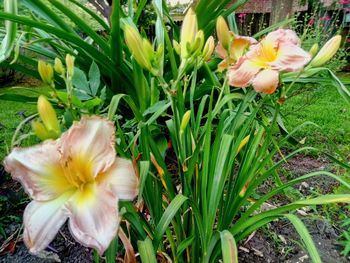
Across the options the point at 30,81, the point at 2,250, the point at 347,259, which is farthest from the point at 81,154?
the point at 30,81

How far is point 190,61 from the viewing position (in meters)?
0.76

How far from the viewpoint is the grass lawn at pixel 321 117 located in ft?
7.95

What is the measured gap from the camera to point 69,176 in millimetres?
586

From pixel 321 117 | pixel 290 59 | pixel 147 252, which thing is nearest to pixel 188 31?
pixel 290 59

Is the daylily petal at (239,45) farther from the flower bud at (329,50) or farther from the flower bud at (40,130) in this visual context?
the flower bud at (40,130)

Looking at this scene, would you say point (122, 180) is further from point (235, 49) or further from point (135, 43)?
point (235, 49)

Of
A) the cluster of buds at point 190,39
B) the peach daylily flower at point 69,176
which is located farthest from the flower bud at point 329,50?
the peach daylily flower at point 69,176

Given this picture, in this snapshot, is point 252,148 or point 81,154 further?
point 252,148

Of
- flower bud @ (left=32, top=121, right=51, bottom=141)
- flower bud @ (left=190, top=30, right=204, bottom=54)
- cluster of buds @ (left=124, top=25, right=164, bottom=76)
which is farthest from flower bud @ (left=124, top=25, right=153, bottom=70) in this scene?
flower bud @ (left=32, top=121, right=51, bottom=141)

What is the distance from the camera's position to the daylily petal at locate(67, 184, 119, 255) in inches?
20.5

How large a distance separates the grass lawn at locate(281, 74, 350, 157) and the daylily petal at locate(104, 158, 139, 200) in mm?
1590

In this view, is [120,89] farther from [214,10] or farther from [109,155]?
[109,155]

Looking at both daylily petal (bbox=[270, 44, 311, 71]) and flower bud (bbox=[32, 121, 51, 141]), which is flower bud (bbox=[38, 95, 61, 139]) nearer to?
flower bud (bbox=[32, 121, 51, 141])

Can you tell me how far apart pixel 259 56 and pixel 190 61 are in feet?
0.61
